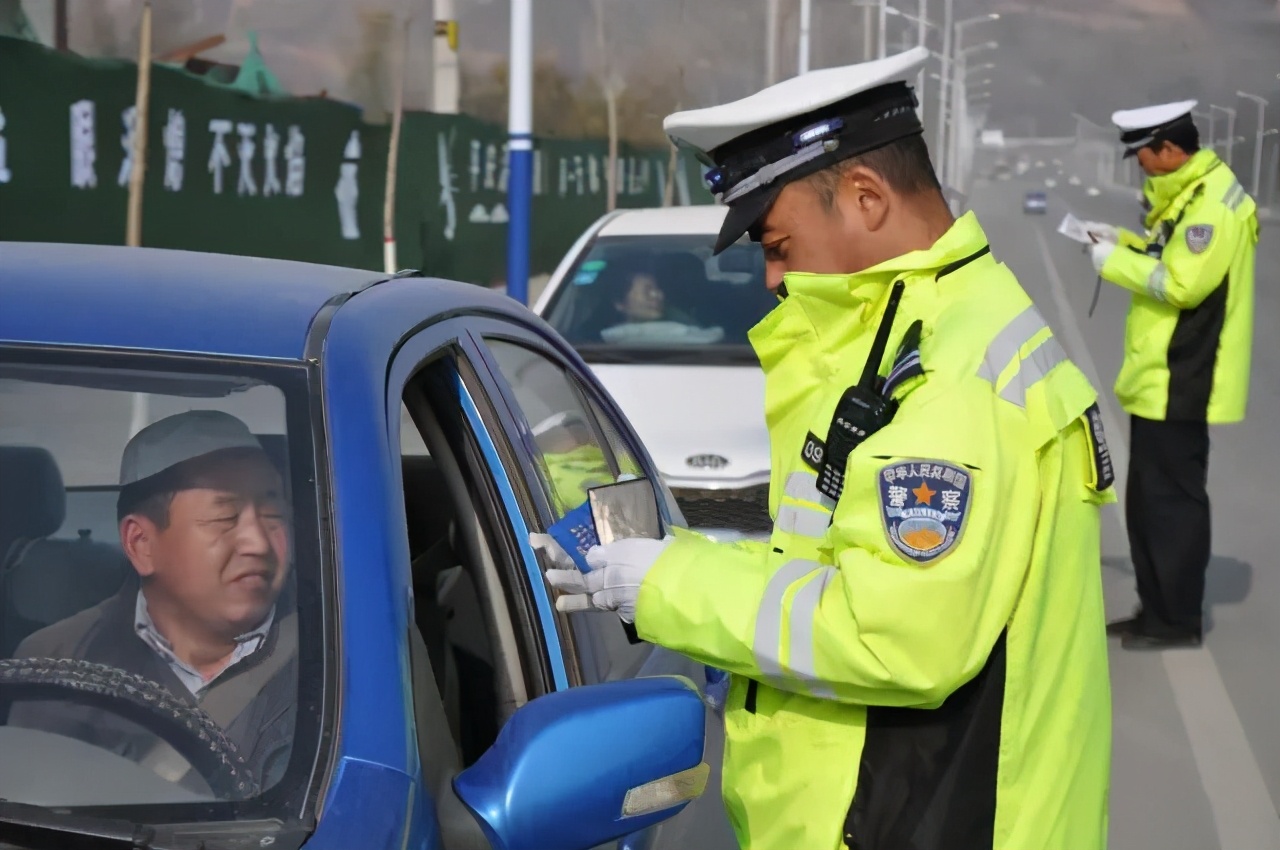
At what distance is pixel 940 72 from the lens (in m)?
73.3

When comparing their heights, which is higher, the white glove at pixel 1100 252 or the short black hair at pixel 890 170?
the white glove at pixel 1100 252

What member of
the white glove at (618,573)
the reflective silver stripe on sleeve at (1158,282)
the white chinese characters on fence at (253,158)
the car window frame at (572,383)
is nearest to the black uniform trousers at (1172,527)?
the reflective silver stripe on sleeve at (1158,282)

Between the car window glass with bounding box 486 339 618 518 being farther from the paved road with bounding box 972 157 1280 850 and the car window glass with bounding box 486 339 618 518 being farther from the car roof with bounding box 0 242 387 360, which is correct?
the paved road with bounding box 972 157 1280 850

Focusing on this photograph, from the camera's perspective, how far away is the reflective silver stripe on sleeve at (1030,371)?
180 centimetres

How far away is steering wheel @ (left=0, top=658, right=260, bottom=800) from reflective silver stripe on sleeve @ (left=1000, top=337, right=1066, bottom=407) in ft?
3.06

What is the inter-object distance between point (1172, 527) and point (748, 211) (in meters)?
4.52

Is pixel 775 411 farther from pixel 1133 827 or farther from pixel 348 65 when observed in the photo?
pixel 348 65

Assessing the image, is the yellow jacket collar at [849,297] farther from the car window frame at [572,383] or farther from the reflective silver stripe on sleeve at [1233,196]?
the reflective silver stripe on sleeve at [1233,196]

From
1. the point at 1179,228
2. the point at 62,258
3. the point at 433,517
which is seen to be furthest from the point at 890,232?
the point at 1179,228

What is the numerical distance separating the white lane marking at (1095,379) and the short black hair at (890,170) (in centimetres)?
46

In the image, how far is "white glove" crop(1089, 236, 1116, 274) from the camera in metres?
6.23

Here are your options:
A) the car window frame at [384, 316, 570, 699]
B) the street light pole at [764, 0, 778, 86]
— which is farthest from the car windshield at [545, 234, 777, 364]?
the street light pole at [764, 0, 778, 86]

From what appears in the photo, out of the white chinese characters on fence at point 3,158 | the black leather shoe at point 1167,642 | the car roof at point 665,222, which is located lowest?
the black leather shoe at point 1167,642

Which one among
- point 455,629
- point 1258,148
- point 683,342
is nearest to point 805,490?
point 455,629
